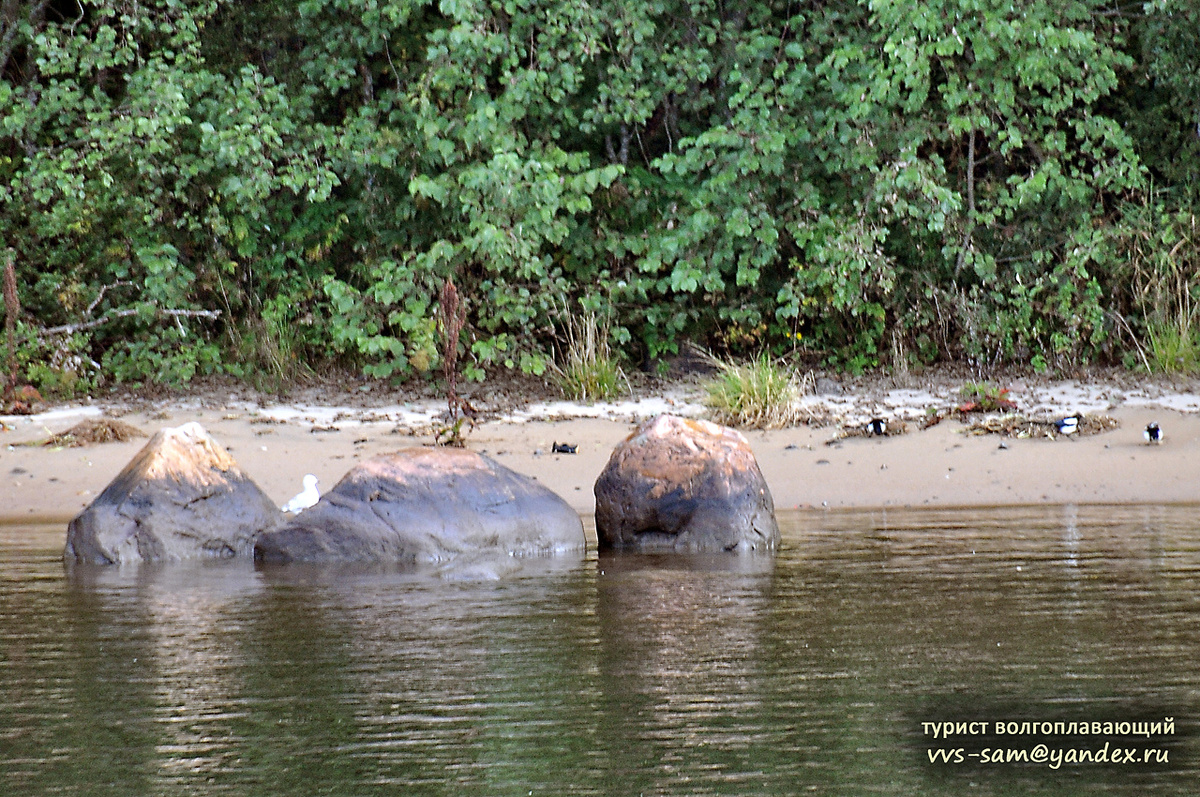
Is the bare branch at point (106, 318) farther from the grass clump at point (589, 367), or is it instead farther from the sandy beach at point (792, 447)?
the grass clump at point (589, 367)

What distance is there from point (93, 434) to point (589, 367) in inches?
169

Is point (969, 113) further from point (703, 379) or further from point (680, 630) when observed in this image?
point (680, 630)

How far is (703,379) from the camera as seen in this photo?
12.9 meters

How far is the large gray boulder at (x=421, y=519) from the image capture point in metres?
7.38

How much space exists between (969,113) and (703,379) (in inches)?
138

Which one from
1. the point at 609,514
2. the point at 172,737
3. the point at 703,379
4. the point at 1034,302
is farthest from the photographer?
the point at 1034,302

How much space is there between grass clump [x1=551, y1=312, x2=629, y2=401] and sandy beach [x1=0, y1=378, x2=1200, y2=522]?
11.6 inches

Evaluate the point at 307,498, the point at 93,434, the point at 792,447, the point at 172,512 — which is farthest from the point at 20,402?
the point at 792,447

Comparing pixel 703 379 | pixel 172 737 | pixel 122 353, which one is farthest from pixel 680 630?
pixel 122 353

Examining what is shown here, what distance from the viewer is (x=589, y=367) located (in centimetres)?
1302

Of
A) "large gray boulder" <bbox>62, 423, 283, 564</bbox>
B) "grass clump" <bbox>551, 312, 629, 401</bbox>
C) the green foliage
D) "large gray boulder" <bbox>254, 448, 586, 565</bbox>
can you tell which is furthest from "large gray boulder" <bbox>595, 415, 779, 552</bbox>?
the green foliage

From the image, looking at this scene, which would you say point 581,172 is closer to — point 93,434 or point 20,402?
point 93,434

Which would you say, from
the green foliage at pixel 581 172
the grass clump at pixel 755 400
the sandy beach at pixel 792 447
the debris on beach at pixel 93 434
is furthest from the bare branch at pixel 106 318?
the grass clump at pixel 755 400

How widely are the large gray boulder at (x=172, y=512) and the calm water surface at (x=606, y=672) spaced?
41cm
